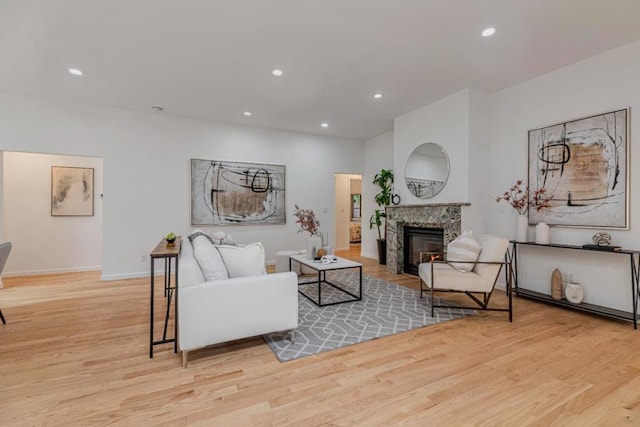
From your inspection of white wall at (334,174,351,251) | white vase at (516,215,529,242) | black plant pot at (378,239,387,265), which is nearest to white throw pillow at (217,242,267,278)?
white vase at (516,215,529,242)

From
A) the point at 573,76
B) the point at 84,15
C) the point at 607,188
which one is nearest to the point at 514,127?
the point at 573,76

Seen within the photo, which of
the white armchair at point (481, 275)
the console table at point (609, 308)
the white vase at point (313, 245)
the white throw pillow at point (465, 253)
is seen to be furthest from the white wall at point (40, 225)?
the console table at point (609, 308)

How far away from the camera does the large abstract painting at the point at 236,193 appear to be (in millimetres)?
5527

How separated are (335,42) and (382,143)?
389 cm

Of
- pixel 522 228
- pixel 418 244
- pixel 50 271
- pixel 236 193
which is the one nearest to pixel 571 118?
pixel 522 228

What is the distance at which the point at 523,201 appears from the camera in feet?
12.9

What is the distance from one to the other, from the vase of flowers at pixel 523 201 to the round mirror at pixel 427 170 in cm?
89

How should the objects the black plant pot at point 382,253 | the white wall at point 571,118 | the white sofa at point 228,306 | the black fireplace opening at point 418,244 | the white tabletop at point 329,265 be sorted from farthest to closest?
the black plant pot at point 382,253
the black fireplace opening at point 418,244
the white tabletop at point 329,265
the white wall at point 571,118
the white sofa at point 228,306

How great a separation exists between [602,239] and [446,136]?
228 cm

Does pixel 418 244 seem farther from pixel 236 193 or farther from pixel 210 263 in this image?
pixel 210 263

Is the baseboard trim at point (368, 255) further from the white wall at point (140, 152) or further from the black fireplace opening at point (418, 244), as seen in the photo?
the white wall at point (140, 152)

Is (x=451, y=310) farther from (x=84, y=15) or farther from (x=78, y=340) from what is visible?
(x=84, y=15)

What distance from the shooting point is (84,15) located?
2.59 meters

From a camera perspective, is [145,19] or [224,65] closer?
[145,19]
